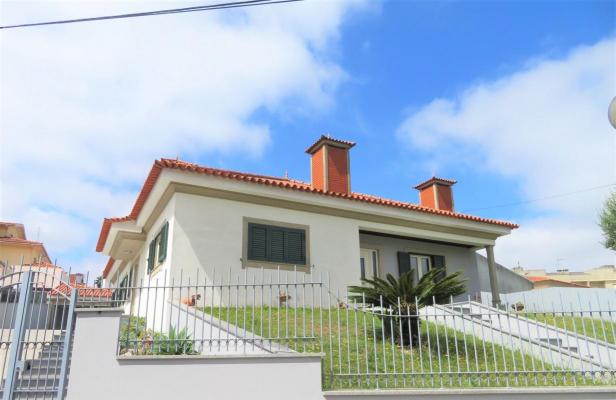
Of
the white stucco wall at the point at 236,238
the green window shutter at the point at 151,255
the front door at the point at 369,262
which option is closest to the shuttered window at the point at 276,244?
the white stucco wall at the point at 236,238

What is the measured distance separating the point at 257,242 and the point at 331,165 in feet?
14.3

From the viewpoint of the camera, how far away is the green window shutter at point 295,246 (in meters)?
13.1

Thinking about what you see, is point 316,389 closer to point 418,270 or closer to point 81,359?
point 81,359

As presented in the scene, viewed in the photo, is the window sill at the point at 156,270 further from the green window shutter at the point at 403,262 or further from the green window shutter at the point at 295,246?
the green window shutter at the point at 403,262

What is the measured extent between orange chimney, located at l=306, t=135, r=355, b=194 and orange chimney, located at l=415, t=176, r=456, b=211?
193 inches

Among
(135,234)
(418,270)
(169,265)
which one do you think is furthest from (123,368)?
(418,270)

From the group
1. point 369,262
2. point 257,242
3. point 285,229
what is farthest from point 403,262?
point 257,242

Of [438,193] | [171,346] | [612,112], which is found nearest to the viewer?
[612,112]

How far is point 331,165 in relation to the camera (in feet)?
52.0

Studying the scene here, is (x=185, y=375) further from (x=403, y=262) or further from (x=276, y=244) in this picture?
(x=403, y=262)

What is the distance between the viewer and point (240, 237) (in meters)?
12.5

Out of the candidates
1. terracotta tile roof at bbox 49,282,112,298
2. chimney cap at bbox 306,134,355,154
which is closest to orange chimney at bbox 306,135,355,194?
chimney cap at bbox 306,134,355,154

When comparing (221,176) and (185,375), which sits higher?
(221,176)

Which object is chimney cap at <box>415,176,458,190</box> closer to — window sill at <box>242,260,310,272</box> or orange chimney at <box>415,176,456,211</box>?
orange chimney at <box>415,176,456,211</box>
